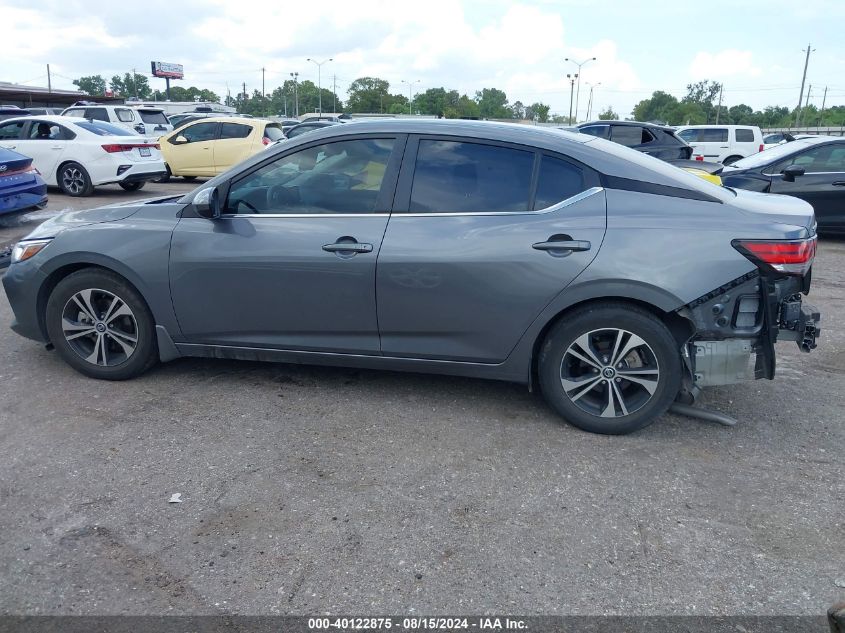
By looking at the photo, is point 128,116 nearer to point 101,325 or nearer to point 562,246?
point 101,325

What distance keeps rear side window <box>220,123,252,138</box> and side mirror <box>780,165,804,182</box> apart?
1129 centimetres

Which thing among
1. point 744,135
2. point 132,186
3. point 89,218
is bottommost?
point 132,186

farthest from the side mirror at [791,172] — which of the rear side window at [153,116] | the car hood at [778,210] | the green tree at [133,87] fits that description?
the green tree at [133,87]

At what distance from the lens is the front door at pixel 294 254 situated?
4094 mm

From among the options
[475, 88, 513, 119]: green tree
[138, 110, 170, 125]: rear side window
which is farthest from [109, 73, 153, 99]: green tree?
[138, 110, 170, 125]: rear side window

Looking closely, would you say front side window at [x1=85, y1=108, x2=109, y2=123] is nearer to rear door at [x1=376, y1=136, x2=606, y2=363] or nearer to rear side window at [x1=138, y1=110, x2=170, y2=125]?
rear side window at [x1=138, y1=110, x2=170, y2=125]

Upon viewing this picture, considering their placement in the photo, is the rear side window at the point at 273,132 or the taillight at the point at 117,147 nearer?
the taillight at the point at 117,147

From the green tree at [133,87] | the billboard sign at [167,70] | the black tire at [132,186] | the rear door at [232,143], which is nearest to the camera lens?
the black tire at [132,186]

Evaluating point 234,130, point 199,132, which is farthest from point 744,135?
point 199,132

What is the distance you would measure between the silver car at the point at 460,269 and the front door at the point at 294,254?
0.04 feet

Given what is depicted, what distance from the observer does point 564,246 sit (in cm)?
381

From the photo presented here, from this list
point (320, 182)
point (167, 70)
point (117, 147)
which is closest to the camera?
point (320, 182)

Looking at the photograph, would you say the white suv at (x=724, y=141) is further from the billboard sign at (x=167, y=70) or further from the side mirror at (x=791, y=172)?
the billboard sign at (x=167, y=70)

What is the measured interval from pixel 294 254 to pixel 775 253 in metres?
2.62
